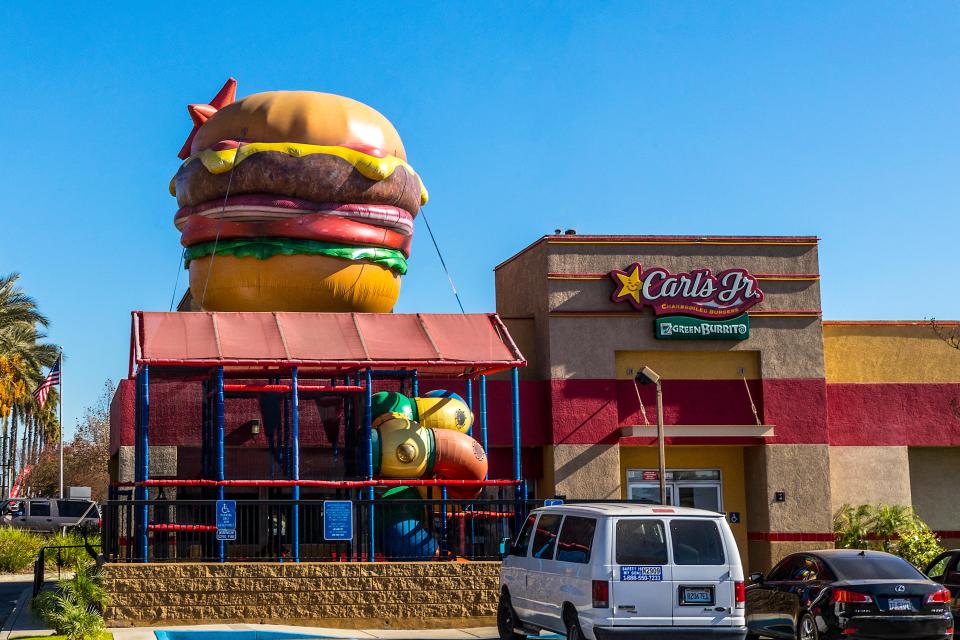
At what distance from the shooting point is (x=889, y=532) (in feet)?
89.2

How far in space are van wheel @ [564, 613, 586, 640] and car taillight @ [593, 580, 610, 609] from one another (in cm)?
47

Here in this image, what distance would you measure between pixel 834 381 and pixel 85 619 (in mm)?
18903

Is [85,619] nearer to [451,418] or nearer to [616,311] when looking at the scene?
[451,418]

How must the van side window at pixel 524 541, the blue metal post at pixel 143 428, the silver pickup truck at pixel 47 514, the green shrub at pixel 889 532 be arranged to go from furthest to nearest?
the silver pickup truck at pixel 47 514
the green shrub at pixel 889 532
the blue metal post at pixel 143 428
the van side window at pixel 524 541

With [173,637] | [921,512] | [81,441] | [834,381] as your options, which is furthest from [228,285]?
[81,441]

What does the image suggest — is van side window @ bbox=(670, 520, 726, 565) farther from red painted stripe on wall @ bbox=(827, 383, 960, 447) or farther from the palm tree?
the palm tree

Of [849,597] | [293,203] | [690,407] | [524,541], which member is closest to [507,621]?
[524,541]

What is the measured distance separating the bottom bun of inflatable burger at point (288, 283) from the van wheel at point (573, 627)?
35.2 ft

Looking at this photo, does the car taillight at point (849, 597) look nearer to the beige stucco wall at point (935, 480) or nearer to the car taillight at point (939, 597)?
the car taillight at point (939, 597)

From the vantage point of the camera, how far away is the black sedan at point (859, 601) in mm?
14492

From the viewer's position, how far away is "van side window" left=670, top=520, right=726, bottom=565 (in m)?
13.5

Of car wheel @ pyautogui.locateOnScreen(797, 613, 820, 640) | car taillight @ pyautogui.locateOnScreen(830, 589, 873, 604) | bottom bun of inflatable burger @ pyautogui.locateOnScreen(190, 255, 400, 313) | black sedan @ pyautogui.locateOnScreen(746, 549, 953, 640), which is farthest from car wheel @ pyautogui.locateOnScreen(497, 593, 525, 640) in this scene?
bottom bun of inflatable burger @ pyautogui.locateOnScreen(190, 255, 400, 313)

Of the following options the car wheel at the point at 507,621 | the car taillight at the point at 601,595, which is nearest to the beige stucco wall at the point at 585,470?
the car wheel at the point at 507,621

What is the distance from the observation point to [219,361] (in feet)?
65.4
